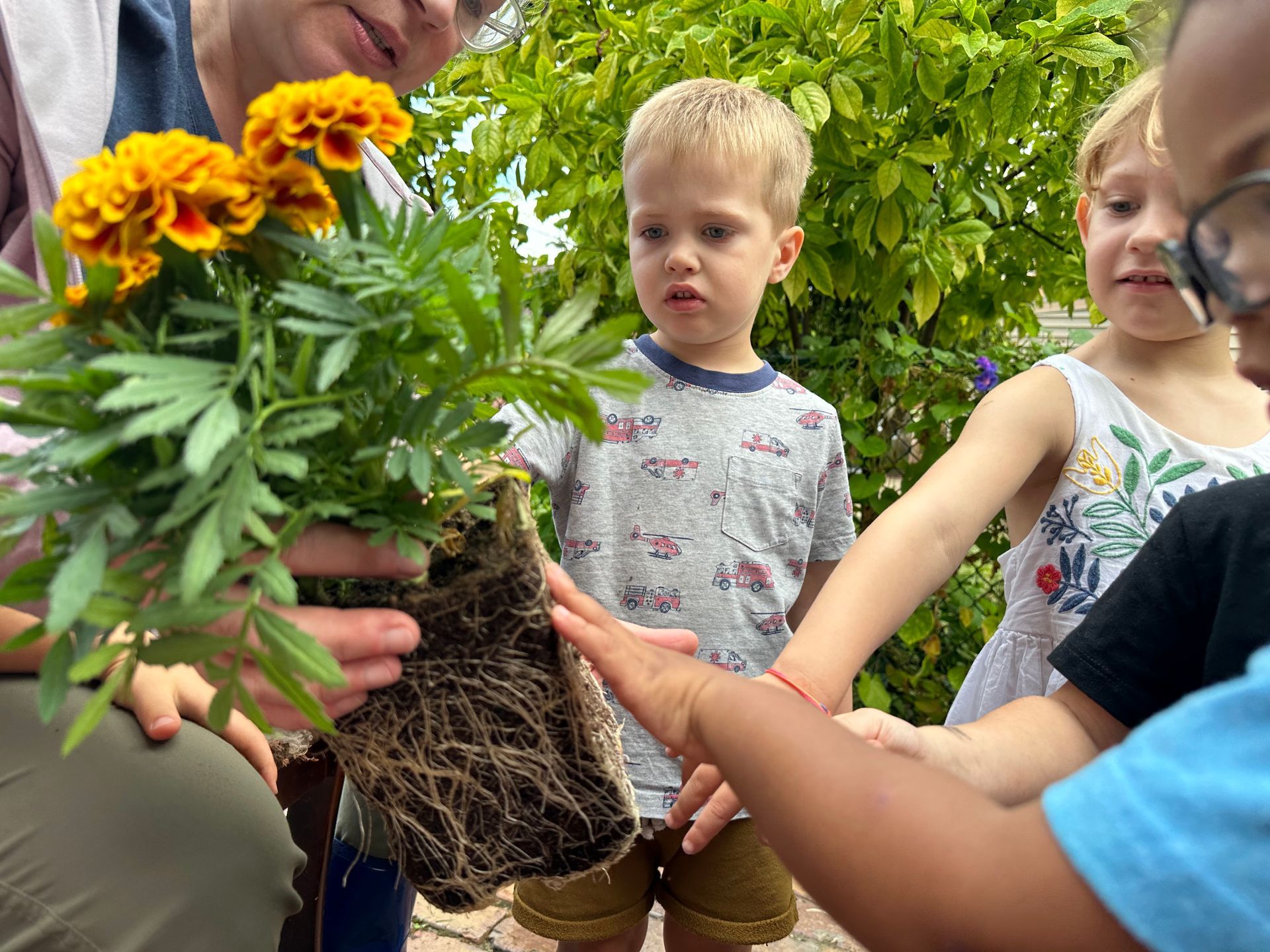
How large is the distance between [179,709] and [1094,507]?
1.47 meters

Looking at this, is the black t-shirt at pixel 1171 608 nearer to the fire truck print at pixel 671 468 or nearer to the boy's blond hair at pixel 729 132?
the fire truck print at pixel 671 468

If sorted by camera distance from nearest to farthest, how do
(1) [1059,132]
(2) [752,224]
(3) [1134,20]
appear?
(3) [1134,20], (2) [752,224], (1) [1059,132]

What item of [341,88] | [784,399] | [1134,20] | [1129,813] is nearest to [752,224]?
[784,399]

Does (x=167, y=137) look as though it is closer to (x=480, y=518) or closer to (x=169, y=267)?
(x=169, y=267)

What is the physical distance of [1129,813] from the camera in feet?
1.97

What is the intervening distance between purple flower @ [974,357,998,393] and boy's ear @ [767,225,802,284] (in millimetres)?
737

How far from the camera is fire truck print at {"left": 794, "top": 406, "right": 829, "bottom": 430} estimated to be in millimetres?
1820

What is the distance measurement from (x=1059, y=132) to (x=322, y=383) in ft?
8.06

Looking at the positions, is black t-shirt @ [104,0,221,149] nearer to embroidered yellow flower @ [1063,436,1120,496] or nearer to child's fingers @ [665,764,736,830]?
child's fingers @ [665,764,736,830]

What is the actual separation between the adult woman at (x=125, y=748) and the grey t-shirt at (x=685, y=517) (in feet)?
2.23

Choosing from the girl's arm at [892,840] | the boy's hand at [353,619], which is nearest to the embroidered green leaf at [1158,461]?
the girl's arm at [892,840]

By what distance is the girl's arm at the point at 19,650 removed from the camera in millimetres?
983

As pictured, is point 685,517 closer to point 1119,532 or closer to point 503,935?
point 1119,532

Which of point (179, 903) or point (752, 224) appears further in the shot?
point (752, 224)
